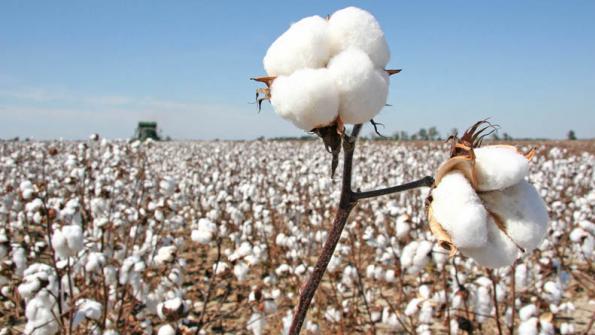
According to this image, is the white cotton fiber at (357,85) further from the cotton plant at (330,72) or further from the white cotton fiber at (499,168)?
the white cotton fiber at (499,168)

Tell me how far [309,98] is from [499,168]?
36cm

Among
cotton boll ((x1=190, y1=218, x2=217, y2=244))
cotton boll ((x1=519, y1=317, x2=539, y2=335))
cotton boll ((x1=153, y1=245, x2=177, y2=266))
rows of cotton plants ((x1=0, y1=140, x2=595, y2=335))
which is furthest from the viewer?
cotton boll ((x1=153, y1=245, x2=177, y2=266))

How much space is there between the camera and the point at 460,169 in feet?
2.84

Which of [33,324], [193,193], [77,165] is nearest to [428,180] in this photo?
[33,324]

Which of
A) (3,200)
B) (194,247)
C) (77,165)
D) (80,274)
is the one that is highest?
(77,165)

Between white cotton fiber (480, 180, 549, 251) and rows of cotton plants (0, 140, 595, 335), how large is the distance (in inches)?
47.3

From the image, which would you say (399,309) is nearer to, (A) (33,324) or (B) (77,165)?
(A) (33,324)

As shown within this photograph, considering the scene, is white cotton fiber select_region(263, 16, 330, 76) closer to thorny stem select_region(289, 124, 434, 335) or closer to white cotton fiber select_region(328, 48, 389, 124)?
white cotton fiber select_region(328, 48, 389, 124)

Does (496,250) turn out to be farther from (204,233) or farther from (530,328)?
(204,233)

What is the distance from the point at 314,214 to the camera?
691 cm

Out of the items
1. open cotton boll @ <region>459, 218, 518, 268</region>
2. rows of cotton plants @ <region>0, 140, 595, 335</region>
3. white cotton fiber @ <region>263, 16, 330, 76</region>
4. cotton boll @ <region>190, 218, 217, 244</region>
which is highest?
white cotton fiber @ <region>263, 16, 330, 76</region>

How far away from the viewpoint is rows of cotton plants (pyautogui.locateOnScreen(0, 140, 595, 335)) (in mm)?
2691

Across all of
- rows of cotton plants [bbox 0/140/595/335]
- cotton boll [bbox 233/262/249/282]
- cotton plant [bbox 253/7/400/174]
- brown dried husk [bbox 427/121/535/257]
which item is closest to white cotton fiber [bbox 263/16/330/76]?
cotton plant [bbox 253/7/400/174]

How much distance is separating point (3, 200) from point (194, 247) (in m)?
2.69
